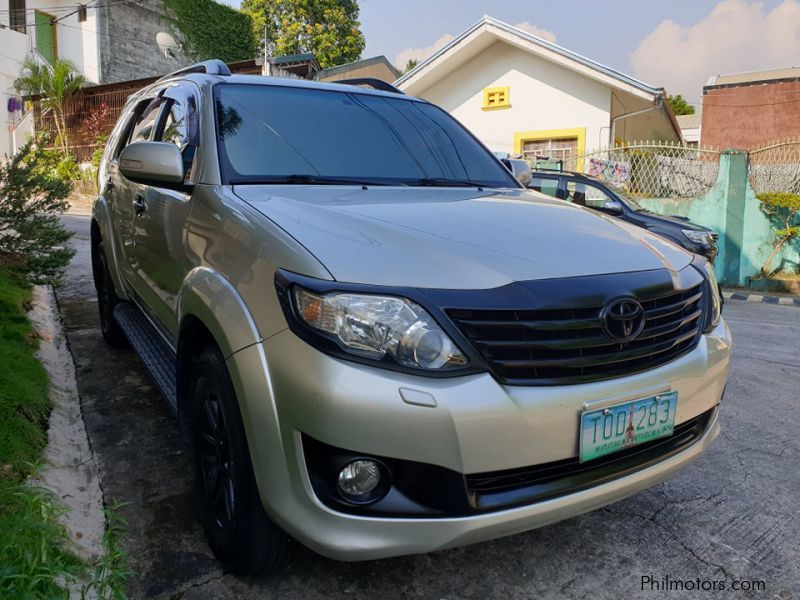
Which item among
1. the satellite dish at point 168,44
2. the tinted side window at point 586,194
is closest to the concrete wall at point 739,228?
the tinted side window at point 586,194

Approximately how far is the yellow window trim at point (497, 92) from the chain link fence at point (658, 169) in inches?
161

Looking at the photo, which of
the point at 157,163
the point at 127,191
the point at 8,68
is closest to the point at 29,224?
the point at 127,191

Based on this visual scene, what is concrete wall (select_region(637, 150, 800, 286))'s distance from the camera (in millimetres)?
9438

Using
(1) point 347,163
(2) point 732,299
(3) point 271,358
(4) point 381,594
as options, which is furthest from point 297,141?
(2) point 732,299

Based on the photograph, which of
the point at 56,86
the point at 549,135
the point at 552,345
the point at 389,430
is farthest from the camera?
the point at 56,86

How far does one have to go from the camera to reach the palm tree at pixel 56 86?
1862 centimetres

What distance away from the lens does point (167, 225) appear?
2781mm

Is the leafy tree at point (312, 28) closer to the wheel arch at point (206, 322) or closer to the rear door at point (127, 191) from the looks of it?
the rear door at point (127, 191)

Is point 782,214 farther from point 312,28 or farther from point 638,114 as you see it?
point 312,28

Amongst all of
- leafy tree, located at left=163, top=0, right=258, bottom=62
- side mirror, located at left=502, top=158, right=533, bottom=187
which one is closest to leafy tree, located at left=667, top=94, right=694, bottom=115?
leafy tree, located at left=163, top=0, right=258, bottom=62

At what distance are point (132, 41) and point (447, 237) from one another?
2695 centimetres

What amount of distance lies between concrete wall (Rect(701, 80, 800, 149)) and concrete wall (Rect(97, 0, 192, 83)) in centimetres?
2009

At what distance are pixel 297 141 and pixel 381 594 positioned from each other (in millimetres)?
1801

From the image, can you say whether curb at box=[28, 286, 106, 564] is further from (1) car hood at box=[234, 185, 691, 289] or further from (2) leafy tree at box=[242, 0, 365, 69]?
(2) leafy tree at box=[242, 0, 365, 69]
